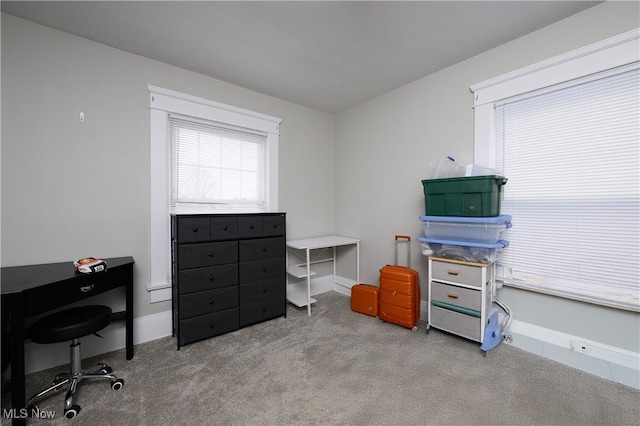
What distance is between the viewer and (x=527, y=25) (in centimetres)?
199

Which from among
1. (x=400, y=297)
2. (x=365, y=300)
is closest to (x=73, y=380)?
(x=365, y=300)

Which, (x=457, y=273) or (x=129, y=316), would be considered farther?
(x=457, y=273)

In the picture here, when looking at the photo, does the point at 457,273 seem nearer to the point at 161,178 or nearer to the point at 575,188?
the point at 575,188

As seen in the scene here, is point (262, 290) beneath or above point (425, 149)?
beneath

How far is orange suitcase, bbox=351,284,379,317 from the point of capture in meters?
2.82

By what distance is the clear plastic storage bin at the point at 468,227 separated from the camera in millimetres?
2041

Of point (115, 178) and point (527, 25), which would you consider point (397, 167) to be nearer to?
point (527, 25)

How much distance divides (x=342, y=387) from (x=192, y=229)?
175 centimetres

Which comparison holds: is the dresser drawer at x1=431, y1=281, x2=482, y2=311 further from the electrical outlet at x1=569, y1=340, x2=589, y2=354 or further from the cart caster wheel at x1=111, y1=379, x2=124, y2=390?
the cart caster wheel at x1=111, y1=379, x2=124, y2=390

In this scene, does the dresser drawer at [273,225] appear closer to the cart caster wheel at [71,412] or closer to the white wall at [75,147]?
the white wall at [75,147]

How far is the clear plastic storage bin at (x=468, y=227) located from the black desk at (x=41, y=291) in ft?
8.80

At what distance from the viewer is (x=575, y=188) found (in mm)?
1956

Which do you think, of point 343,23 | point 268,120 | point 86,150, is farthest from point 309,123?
point 86,150

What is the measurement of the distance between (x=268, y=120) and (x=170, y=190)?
1415mm
